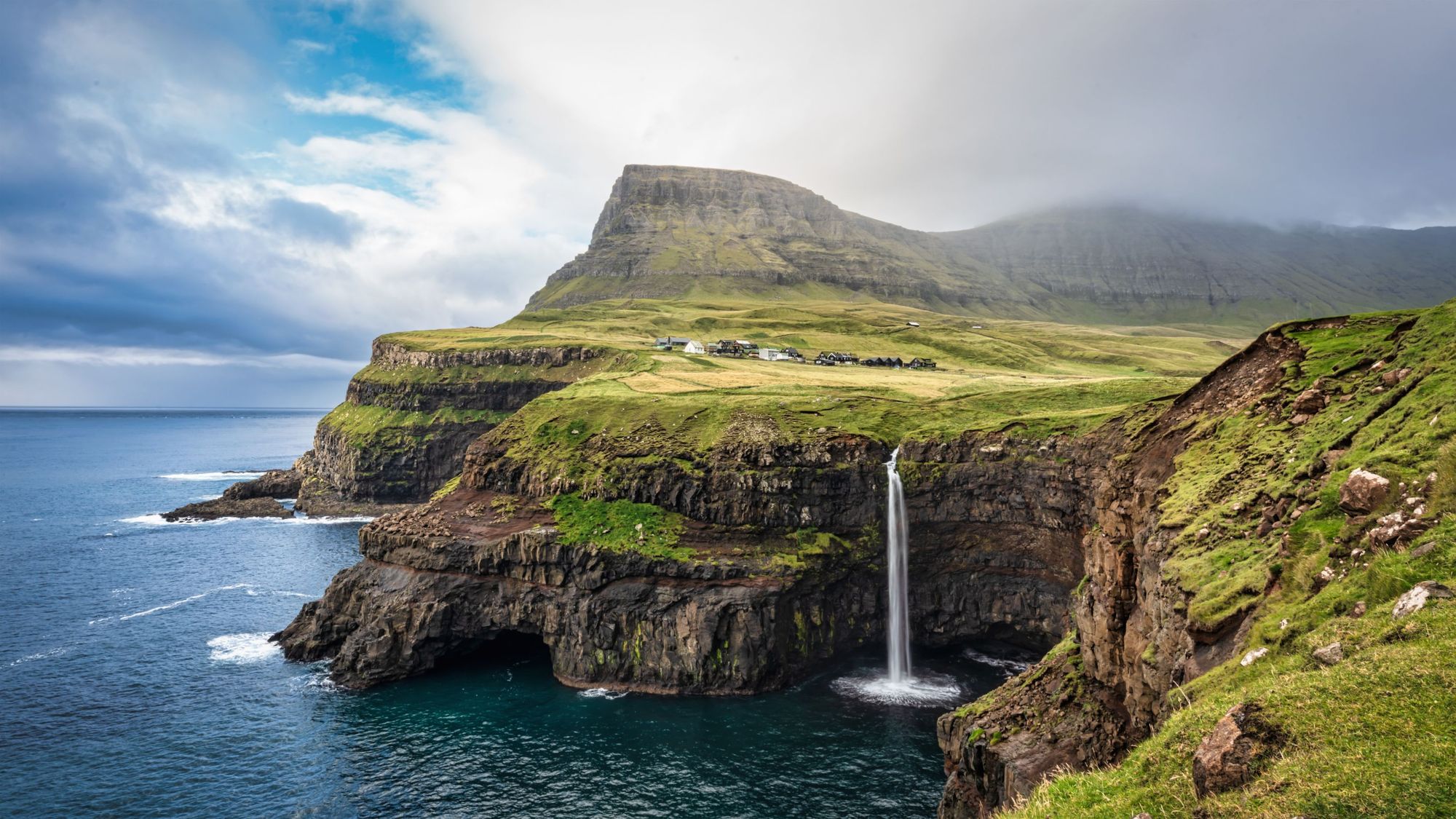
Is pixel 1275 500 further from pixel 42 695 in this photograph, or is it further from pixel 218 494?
pixel 218 494

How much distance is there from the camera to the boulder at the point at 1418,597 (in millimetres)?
15258

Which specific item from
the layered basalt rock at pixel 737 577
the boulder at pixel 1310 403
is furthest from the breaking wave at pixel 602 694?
the boulder at pixel 1310 403

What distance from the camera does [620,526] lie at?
76500 millimetres

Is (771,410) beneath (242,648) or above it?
above

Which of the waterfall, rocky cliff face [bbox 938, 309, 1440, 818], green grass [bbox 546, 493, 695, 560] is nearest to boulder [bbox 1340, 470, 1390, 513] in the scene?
rocky cliff face [bbox 938, 309, 1440, 818]

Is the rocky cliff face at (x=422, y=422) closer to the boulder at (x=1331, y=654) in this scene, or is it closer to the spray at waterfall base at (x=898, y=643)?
the spray at waterfall base at (x=898, y=643)

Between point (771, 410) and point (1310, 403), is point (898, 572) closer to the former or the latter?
point (771, 410)

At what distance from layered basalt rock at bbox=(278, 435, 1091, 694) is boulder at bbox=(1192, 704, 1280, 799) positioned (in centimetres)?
5558

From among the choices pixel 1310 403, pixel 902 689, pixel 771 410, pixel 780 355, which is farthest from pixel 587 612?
pixel 780 355

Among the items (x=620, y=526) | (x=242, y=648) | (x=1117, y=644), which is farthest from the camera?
(x=242, y=648)

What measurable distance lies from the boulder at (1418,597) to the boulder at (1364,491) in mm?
4606

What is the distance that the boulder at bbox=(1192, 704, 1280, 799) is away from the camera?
14211 millimetres

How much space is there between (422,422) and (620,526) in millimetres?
101912

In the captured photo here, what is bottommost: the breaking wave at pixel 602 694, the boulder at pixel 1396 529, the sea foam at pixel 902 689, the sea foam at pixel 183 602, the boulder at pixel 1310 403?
the breaking wave at pixel 602 694
